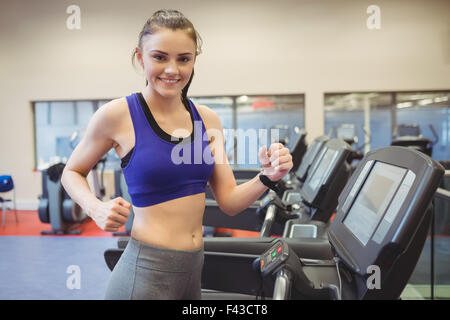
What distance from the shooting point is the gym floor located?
8.54 feet

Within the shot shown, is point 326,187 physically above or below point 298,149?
below

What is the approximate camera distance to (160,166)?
0.96m

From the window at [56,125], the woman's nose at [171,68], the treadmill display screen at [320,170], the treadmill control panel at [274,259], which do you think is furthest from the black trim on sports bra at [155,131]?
the window at [56,125]

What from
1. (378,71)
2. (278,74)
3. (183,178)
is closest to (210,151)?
(183,178)

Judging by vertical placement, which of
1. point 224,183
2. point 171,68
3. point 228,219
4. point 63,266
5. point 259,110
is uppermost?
point 259,110

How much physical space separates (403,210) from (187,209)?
56cm

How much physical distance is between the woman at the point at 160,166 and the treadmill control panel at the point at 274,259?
18 centimetres

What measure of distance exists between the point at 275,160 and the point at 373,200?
0.29 m

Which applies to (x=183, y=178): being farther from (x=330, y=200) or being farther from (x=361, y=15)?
(x=361, y=15)

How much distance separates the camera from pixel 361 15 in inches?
253

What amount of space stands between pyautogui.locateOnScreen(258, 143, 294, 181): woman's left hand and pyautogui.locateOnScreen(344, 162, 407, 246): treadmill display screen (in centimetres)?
24

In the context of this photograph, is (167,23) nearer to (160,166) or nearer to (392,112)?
(160,166)

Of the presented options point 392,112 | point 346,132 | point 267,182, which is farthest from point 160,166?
point 392,112

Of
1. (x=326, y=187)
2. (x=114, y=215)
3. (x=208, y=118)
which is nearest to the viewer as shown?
(x=114, y=215)
